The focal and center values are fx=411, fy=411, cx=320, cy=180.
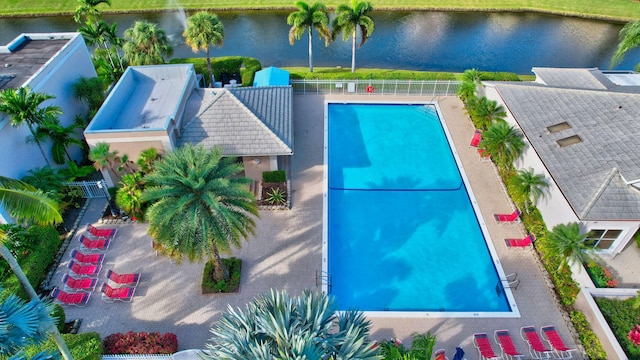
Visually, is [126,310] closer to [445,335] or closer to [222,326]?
[222,326]

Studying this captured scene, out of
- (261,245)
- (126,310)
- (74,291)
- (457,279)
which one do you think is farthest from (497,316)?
(74,291)

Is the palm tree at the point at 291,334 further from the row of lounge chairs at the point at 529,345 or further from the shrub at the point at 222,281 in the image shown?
the row of lounge chairs at the point at 529,345

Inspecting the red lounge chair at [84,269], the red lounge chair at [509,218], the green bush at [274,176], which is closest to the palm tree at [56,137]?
the red lounge chair at [84,269]

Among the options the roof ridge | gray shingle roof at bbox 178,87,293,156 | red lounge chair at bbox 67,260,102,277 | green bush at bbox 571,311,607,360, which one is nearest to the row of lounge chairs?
green bush at bbox 571,311,607,360

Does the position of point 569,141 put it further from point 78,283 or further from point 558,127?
point 78,283

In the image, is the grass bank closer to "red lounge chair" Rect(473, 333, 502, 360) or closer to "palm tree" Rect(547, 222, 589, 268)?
"palm tree" Rect(547, 222, 589, 268)

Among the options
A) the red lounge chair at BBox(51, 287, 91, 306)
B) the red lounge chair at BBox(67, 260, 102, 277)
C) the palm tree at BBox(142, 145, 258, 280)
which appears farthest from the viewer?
the red lounge chair at BBox(67, 260, 102, 277)
